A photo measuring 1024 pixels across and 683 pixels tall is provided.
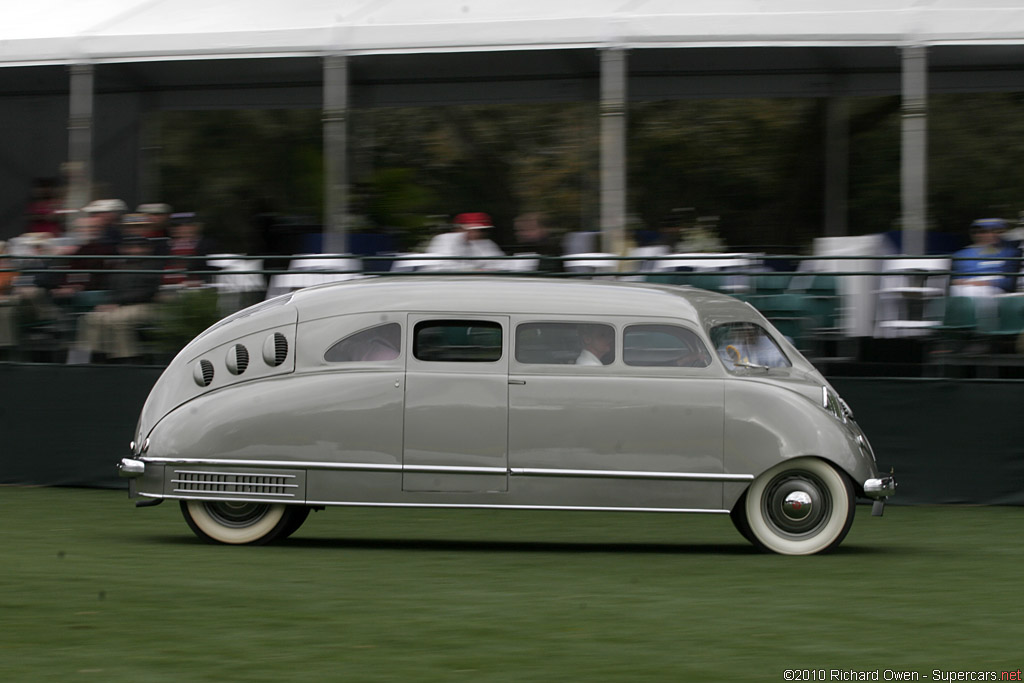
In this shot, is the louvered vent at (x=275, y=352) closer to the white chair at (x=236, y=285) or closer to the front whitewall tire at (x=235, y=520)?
the front whitewall tire at (x=235, y=520)

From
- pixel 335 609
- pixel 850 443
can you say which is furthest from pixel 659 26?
pixel 335 609

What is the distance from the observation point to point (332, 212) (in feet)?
56.3

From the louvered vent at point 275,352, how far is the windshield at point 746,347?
278cm

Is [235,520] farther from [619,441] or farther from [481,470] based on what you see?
[619,441]

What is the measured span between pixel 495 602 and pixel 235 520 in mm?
2927

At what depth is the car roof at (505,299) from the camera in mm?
10000

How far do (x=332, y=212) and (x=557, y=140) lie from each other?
16.3ft

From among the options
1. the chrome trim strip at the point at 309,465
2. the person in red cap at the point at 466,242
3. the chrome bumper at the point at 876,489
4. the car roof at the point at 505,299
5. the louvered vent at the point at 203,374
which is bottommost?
the chrome bumper at the point at 876,489

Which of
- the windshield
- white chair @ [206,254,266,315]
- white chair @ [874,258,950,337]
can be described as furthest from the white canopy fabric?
the windshield

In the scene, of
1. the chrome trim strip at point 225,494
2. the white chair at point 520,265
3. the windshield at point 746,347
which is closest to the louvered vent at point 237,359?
the chrome trim strip at point 225,494

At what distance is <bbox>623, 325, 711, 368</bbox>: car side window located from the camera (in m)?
9.91

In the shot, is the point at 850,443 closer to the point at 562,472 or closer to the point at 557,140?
the point at 562,472

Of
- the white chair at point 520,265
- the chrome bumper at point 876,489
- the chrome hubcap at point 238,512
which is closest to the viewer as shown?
the chrome bumper at point 876,489

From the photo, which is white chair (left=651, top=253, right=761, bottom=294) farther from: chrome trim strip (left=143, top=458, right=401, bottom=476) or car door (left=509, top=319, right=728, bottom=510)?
chrome trim strip (left=143, top=458, right=401, bottom=476)
